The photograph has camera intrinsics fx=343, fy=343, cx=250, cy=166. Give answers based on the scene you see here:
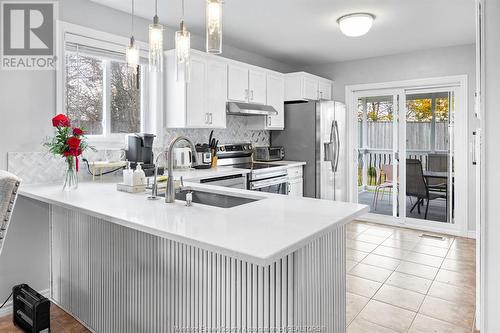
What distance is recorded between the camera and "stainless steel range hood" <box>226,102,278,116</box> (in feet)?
13.5

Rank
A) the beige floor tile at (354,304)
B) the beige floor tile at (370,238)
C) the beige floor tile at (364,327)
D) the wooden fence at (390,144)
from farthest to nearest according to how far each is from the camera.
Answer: the wooden fence at (390,144) → the beige floor tile at (370,238) → the beige floor tile at (354,304) → the beige floor tile at (364,327)

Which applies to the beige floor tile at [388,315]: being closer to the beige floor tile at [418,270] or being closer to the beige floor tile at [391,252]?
the beige floor tile at [418,270]

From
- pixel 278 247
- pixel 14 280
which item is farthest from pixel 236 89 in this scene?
pixel 278 247

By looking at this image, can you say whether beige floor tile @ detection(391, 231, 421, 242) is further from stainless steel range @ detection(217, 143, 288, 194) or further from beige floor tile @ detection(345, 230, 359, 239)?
stainless steel range @ detection(217, 143, 288, 194)

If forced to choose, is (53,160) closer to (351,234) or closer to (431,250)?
(351,234)

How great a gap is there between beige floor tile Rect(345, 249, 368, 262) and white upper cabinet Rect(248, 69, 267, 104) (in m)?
2.20

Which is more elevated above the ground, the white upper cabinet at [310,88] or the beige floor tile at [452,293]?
the white upper cabinet at [310,88]

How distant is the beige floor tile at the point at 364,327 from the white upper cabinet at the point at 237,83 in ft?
9.00

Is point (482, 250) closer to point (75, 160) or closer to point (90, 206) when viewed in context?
point (90, 206)

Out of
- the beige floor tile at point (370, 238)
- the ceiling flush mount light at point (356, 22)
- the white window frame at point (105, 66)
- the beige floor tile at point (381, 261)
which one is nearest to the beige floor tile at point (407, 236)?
the beige floor tile at point (370, 238)

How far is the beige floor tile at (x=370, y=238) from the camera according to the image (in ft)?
14.4

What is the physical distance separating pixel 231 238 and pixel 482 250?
1.29m

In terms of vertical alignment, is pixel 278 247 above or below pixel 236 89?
below

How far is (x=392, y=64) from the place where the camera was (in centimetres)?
510
